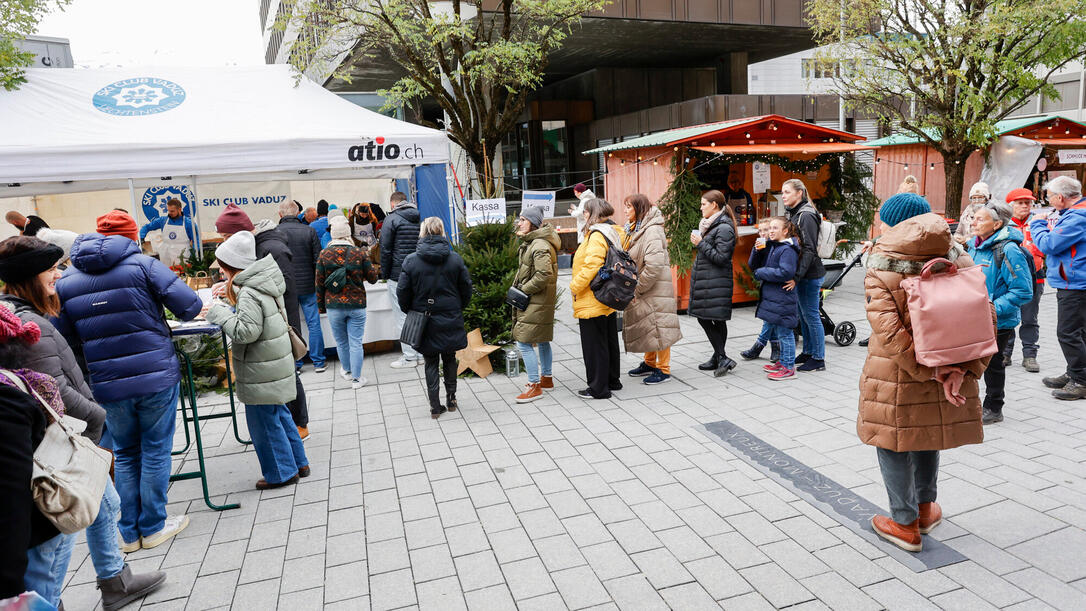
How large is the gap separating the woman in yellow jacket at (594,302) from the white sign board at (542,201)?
4.51 metres

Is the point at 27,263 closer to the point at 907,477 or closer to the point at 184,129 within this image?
the point at 907,477

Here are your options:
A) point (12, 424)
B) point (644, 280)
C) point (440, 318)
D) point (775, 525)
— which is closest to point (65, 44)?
point (440, 318)

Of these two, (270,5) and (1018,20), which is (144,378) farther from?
(270,5)

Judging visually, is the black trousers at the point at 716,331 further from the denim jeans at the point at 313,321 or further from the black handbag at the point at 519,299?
the denim jeans at the point at 313,321

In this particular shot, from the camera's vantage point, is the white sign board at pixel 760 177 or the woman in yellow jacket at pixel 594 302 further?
the white sign board at pixel 760 177

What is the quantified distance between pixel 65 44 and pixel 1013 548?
1706cm

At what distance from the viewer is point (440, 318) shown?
5.87 m

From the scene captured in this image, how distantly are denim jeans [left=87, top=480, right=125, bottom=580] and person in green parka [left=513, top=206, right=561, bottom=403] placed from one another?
12.0 ft

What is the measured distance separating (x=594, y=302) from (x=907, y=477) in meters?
3.18

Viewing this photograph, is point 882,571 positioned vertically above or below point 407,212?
below

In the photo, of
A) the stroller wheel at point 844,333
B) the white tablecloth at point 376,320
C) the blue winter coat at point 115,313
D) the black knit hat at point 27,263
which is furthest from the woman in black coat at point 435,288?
the stroller wheel at point 844,333

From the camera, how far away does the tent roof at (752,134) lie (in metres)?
9.47

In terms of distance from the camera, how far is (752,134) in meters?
10.0

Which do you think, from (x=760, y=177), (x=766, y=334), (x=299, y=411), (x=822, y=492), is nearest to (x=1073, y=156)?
(x=760, y=177)
